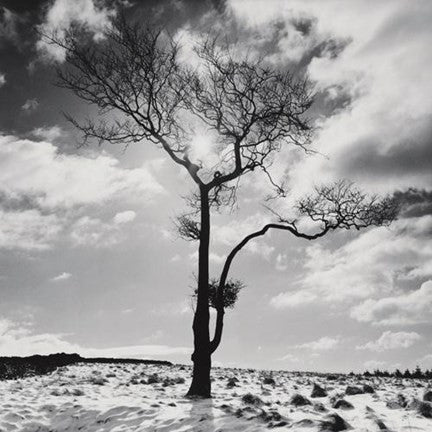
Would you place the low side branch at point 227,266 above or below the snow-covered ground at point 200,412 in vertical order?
above

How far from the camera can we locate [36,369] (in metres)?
17.0

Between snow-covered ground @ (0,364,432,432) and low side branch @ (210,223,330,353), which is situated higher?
low side branch @ (210,223,330,353)

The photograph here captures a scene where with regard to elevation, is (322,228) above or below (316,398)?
above

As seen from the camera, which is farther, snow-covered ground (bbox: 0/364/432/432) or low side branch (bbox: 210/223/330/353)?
low side branch (bbox: 210/223/330/353)

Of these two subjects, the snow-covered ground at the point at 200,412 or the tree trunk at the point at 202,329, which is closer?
the snow-covered ground at the point at 200,412

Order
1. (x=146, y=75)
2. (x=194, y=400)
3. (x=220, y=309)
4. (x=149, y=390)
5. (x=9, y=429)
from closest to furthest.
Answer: (x=9, y=429)
(x=194, y=400)
(x=149, y=390)
(x=220, y=309)
(x=146, y=75)

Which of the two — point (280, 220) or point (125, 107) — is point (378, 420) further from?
point (125, 107)

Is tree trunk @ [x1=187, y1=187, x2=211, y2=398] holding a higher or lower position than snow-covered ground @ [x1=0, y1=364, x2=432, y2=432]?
higher

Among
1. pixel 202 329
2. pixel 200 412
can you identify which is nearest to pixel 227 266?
pixel 202 329

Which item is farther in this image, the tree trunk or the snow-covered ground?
the tree trunk

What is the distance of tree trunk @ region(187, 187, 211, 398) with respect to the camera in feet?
32.5

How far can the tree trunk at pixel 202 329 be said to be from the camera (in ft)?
32.5

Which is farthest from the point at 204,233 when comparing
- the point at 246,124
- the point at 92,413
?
the point at 92,413

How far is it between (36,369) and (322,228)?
12690 mm
